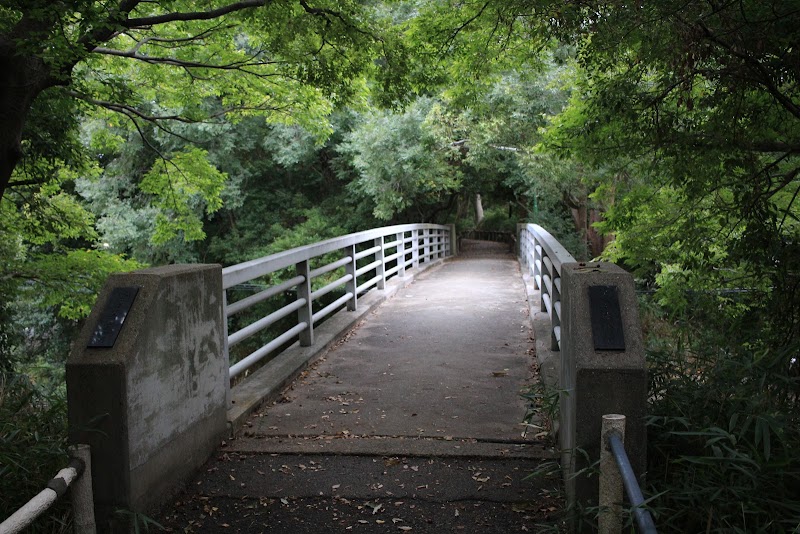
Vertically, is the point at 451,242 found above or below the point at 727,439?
above

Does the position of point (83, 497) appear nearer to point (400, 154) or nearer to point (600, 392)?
point (600, 392)

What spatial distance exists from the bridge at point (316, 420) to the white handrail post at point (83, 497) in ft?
0.68

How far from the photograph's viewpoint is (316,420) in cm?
512

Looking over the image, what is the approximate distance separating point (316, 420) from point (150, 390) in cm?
185

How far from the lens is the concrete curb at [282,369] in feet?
16.5

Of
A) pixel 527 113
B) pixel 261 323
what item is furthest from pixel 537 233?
pixel 527 113

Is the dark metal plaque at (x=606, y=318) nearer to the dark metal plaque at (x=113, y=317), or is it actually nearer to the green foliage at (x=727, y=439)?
the green foliage at (x=727, y=439)

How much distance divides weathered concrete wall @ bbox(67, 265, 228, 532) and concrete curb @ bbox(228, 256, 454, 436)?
61 cm

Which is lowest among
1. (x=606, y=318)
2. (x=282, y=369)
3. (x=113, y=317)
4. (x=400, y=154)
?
(x=282, y=369)

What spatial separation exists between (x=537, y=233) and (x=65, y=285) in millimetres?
6847

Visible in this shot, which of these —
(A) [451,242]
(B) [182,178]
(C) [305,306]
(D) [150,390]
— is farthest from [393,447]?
(A) [451,242]

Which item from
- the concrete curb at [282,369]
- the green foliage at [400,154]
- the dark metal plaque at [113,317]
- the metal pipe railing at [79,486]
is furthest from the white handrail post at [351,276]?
the green foliage at [400,154]

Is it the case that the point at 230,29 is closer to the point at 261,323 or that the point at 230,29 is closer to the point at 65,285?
the point at 65,285

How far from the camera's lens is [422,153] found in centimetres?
2006
